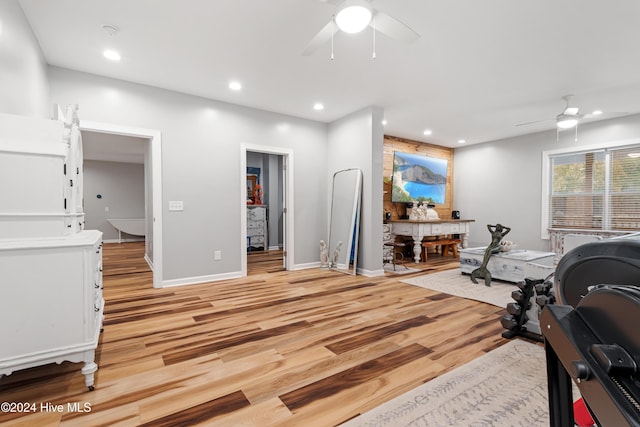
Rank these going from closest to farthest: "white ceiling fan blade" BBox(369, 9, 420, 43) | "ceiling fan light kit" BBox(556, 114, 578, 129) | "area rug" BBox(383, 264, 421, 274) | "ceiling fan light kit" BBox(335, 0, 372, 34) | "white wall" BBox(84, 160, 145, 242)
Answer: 1. "ceiling fan light kit" BBox(335, 0, 372, 34)
2. "white ceiling fan blade" BBox(369, 9, 420, 43)
3. "ceiling fan light kit" BBox(556, 114, 578, 129)
4. "area rug" BBox(383, 264, 421, 274)
5. "white wall" BBox(84, 160, 145, 242)

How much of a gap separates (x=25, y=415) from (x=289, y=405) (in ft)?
4.38

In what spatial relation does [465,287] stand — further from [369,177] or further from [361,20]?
[361,20]

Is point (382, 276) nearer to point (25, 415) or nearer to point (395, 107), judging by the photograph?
point (395, 107)

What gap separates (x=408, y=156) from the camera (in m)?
6.49

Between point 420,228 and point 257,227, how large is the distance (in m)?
3.72

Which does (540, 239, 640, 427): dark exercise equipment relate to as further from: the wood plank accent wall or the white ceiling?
the wood plank accent wall

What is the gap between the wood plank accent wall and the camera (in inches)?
247

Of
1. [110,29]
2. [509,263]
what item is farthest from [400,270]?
[110,29]

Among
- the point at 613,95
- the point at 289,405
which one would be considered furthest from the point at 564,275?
the point at 613,95

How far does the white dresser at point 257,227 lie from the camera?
6957 millimetres

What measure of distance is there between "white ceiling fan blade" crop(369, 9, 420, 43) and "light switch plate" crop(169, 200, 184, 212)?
318cm

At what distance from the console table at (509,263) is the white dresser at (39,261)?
14.9 feet

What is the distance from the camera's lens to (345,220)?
15.9 ft

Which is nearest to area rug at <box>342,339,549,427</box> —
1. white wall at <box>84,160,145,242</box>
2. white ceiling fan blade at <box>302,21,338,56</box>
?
white ceiling fan blade at <box>302,21,338,56</box>
